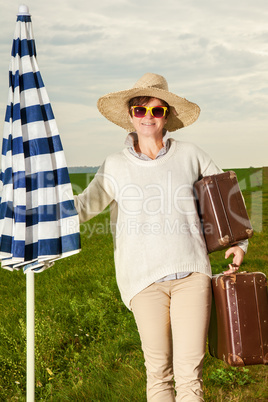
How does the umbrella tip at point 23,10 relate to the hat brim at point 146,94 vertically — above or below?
above

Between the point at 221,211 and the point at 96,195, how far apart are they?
0.89 m

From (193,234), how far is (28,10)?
185 centimetres

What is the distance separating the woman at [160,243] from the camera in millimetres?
3250

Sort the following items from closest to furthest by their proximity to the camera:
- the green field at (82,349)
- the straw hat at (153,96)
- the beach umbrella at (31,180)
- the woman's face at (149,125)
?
the beach umbrella at (31,180), the woman's face at (149,125), the straw hat at (153,96), the green field at (82,349)

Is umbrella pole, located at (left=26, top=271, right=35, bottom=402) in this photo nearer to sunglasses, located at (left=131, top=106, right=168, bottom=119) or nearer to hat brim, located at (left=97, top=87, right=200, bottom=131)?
sunglasses, located at (left=131, top=106, right=168, bottom=119)

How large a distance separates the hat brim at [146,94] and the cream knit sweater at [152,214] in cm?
37

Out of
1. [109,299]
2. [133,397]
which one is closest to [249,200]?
[109,299]

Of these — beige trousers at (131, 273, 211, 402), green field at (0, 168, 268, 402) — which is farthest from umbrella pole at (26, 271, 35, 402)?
green field at (0, 168, 268, 402)

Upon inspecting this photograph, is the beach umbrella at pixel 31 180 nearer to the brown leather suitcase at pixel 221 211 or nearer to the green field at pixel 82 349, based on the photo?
the brown leather suitcase at pixel 221 211

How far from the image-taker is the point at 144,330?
10.9ft

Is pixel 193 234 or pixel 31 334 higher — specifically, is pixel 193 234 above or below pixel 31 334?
above

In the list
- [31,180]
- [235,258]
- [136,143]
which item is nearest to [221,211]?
[235,258]

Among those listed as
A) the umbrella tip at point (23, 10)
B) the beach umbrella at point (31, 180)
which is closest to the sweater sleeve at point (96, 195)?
the beach umbrella at point (31, 180)

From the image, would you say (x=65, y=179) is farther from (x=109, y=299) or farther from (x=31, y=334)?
(x=109, y=299)
